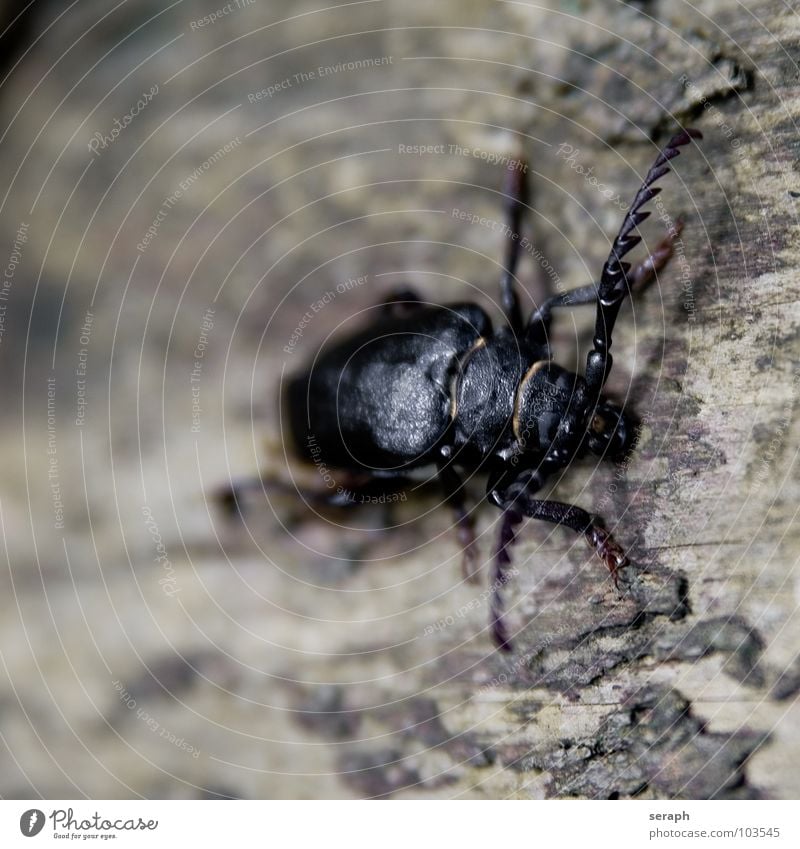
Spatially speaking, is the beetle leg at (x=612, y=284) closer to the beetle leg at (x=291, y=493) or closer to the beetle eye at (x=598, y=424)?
the beetle eye at (x=598, y=424)

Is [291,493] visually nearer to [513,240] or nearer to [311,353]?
[311,353]

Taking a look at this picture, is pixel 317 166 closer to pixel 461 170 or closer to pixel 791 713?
pixel 461 170
